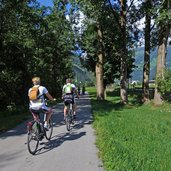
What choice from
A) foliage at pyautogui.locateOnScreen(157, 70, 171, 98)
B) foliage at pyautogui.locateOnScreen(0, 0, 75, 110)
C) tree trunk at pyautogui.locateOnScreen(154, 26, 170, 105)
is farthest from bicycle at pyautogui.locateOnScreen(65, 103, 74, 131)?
tree trunk at pyautogui.locateOnScreen(154, 26, 170, 105)

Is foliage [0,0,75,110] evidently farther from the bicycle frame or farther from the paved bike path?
the paved bike path

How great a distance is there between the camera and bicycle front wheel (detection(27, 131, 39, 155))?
35.1 ft

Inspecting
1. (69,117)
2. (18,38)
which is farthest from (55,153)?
(18,38)

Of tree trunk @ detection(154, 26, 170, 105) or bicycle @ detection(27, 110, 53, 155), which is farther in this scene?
tree trunk @ detection(154, 26, 170, 105)

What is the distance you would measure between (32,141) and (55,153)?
2.35 ft

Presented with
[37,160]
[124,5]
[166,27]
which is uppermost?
[124,5]

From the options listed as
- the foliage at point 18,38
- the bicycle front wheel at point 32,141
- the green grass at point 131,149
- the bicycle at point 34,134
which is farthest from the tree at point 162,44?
the bicycle front wheel at point 32,141

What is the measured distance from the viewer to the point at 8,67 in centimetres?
3017

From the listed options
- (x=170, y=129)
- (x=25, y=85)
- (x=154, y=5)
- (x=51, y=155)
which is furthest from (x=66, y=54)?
(x=51, y=155)

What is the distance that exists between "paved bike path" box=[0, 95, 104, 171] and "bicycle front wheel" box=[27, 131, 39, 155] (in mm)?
132

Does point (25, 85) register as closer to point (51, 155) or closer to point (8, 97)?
point (8, 97)

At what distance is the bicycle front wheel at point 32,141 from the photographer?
421 inches

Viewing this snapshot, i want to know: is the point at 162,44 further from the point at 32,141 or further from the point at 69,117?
the point at 32,141

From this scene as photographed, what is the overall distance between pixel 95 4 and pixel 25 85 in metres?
9.90
